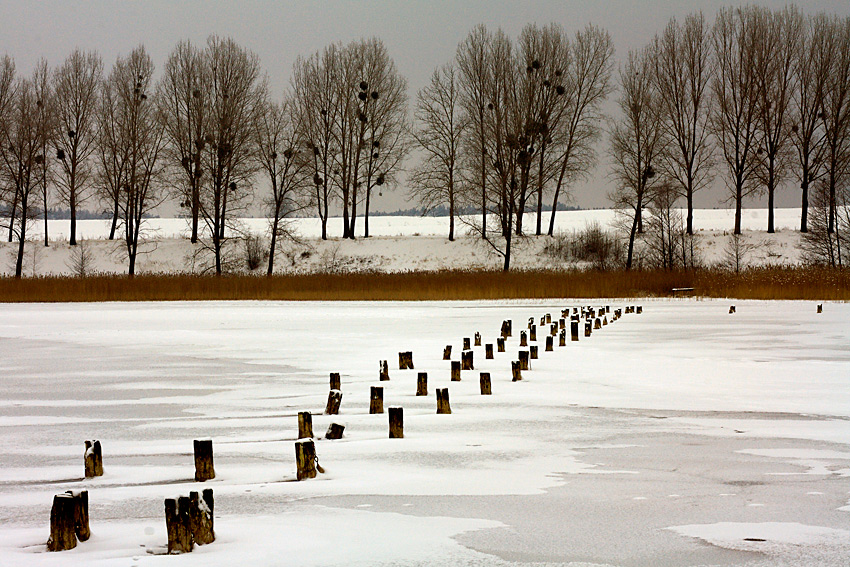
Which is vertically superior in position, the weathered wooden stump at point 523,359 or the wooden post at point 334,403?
the weathered wooden stump at point 523,359

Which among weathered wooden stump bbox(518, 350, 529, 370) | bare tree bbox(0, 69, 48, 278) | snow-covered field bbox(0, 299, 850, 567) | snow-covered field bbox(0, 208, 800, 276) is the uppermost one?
bare tree bbox(0, 69, 48, 278)

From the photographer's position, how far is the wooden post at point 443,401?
29.0 feet

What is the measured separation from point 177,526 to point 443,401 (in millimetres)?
4497

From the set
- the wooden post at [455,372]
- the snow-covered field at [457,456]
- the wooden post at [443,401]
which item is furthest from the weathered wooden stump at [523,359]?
the wooden post at [443,401]

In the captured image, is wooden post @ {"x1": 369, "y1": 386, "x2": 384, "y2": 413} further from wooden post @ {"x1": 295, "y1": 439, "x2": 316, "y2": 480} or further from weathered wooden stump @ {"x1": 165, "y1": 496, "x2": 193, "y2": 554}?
weathered wooden stump @ {"x1": 165, "y1": 496, "x2": 193, "y2": 554}

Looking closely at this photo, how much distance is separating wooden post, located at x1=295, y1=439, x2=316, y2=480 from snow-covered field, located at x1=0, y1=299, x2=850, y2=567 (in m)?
0.09

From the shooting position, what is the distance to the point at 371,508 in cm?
562

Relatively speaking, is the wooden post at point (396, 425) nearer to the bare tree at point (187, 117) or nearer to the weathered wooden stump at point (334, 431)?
the weathered wooden stump at point (334, 431)

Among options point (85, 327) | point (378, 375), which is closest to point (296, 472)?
point (378, 375)

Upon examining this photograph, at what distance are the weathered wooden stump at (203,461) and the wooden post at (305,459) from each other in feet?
1.96

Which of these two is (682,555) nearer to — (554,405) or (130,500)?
(130,500)

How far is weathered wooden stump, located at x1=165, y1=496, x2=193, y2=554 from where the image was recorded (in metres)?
4.63

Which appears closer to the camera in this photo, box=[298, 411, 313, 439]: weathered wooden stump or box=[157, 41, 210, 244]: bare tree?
box=[298, 411, 313, 439]: weathered wooden stump

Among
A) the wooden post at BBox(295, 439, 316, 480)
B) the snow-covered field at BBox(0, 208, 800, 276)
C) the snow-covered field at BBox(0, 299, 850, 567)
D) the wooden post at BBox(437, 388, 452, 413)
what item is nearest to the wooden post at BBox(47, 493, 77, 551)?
the snow-covered field at BBox(0, 299, 850, 567)
